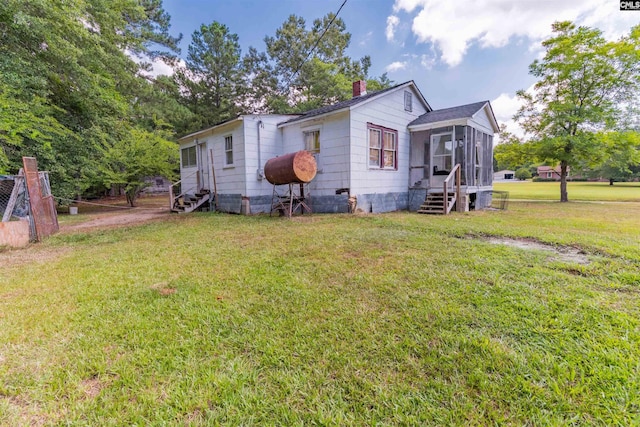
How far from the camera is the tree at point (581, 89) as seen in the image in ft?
41.2

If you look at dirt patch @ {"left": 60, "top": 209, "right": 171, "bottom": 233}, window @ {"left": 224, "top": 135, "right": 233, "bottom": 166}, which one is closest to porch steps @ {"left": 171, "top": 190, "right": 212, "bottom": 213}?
dirt patch @ {"left": 60, "top": 209, "right": 171, "bottom": 233}

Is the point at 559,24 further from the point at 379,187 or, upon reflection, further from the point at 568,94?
the point at 379,187

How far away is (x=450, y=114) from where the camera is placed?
10.8m

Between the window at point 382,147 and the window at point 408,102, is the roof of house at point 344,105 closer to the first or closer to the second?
the window at point 408,102

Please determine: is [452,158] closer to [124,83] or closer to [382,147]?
[382,147]

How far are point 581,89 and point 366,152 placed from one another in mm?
12642

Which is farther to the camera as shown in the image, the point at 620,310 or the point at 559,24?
the point at 559,24

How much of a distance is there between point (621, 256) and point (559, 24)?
15.3 m

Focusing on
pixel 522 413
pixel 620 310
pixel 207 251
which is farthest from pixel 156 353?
pixel 620 310

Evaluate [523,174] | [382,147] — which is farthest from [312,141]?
[523,174]

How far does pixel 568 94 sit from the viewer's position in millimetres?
13867

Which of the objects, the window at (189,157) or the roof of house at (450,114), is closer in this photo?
the roof of house at (450,114)

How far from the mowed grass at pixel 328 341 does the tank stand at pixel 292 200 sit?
513 centimetres

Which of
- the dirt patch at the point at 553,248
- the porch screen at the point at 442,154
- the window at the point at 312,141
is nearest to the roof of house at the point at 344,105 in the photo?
the window at the point at 312,141
